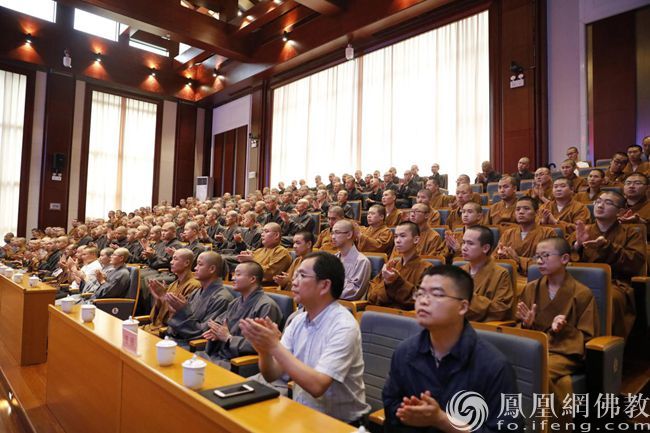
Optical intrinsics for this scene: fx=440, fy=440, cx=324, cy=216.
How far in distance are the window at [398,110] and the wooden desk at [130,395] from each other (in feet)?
18.8

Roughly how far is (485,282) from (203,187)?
10177 millimetres

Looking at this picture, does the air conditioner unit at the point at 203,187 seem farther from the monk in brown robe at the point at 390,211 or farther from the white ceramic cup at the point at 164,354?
the white ceramic cup at the point at 164,354

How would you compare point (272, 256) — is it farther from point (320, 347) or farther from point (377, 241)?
point (320, 347)

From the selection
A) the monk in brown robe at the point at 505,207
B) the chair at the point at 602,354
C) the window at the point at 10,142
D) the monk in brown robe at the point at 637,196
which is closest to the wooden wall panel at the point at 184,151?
the window at the point at 10,142

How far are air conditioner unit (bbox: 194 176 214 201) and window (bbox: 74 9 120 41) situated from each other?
389cm

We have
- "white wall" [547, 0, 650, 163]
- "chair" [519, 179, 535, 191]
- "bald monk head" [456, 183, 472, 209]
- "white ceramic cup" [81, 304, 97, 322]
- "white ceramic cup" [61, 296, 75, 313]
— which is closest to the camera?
"white ceramic cup" [81, 304, 97, 322]

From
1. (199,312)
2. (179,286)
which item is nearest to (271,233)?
(179,286)

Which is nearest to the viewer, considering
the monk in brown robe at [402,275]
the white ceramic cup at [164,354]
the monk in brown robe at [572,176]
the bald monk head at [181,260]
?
the white ceramic cup at [164,354]

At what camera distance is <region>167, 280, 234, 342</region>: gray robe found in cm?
246

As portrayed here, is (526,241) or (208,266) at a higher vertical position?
(526,241)

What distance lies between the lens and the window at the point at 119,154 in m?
10.3

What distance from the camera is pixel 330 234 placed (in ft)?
14.9

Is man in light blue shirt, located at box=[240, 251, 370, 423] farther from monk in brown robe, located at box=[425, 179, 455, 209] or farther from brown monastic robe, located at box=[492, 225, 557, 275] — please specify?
monk in brown robe, located at box=[425, 179, 455, 209]

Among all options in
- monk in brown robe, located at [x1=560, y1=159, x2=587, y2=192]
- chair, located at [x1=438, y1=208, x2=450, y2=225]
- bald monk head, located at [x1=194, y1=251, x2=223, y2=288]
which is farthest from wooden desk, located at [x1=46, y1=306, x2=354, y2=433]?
monk in brown robe, located at [x1=560, y1=159, x2=587, y2=192]
